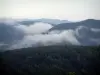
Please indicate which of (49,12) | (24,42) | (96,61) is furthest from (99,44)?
(24,42)

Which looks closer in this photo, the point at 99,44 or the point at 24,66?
the point at 24,66

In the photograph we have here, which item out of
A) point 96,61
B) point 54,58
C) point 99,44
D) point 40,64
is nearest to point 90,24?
point 99,44

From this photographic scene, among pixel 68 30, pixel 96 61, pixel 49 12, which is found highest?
pixel 49 12

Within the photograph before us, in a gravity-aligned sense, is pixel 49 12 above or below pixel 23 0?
below

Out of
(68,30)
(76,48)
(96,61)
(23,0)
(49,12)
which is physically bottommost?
(96,61)

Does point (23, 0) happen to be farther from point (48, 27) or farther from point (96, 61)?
point (96, 61)

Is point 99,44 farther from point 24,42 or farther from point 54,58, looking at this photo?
point 24,42
